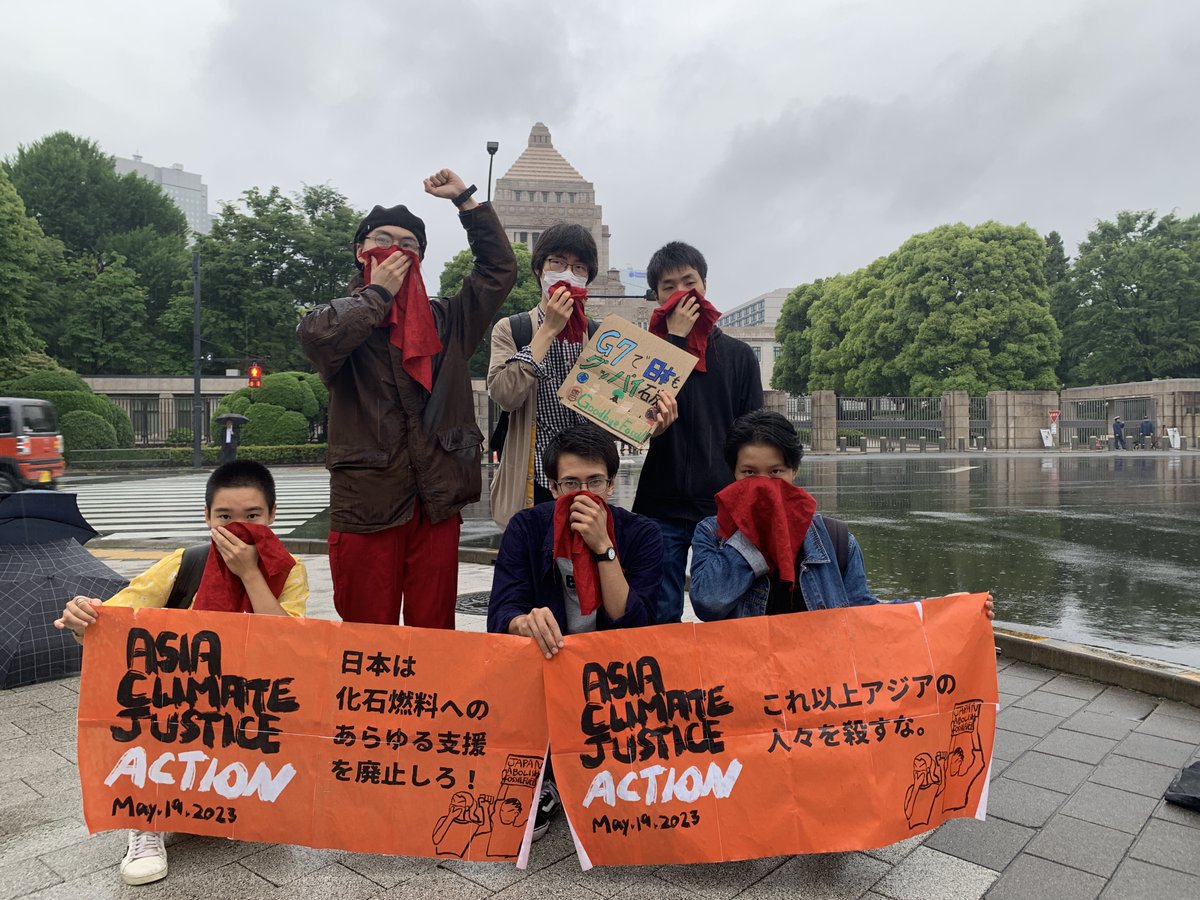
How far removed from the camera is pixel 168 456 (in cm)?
3019

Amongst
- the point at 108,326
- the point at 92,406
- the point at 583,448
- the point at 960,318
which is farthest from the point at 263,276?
the point at 583,448

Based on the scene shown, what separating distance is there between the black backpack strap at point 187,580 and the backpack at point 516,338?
113 cm

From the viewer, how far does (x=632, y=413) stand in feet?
10.1

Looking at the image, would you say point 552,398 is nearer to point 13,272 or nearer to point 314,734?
point 314,734

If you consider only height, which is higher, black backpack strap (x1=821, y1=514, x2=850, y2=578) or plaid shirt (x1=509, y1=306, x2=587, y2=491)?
plaid shirt (x1=509, y1=306, x2=587, y2=491)

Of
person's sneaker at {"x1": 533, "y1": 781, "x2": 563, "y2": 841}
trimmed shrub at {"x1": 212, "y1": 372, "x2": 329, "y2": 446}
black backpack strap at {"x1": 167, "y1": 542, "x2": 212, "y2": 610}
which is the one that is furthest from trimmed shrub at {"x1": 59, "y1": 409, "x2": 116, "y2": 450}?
person's sneaker at {"x1": 533, "y1": 781, "x2": 563, "y2": 841}

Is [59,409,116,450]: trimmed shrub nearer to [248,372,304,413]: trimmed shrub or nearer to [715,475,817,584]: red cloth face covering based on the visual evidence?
[248,372,304,413]: trimmed shrub

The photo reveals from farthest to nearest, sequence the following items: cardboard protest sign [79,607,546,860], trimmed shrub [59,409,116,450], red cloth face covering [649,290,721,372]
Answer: trimmed shrub [59,409,116,450] < red cloth face covering [649,290,721,372] < cardboard protest sign [79,607,546,860]

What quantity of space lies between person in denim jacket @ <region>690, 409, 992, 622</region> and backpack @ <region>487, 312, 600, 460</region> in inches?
31.6

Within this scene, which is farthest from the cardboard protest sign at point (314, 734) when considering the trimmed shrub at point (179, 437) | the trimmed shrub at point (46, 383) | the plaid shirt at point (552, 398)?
the trimmed shrub at point (179, 437)

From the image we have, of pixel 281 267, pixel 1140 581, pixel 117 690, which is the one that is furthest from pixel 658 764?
pixel 281 267

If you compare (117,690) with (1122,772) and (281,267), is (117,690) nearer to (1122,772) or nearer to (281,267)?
(1122,772)

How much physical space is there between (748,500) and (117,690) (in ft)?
6.84

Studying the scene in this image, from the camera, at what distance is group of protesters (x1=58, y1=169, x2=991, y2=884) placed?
2.75 meters
